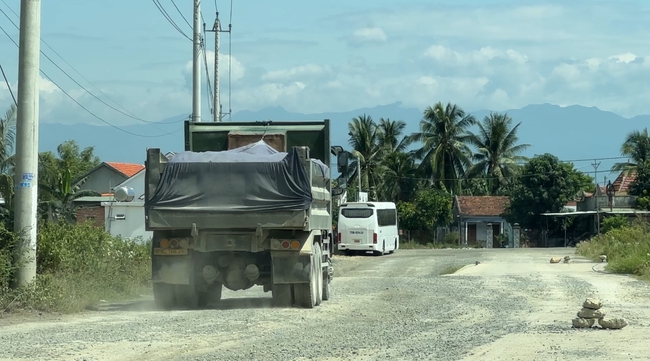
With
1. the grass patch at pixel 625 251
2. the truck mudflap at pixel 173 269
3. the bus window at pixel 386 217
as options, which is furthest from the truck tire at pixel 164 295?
the bus window at pixel 386 217

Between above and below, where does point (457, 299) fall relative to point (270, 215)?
below

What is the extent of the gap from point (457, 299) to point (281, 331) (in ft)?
21.1

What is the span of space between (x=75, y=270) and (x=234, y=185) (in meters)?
4.04

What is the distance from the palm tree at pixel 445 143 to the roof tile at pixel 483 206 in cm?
363

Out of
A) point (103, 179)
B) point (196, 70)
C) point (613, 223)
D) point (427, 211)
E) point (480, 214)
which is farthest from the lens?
point (480, 214)

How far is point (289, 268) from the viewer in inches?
601

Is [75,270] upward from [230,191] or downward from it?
downward

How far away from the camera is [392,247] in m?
52.7

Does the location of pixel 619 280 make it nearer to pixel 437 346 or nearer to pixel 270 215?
pixel 270 215

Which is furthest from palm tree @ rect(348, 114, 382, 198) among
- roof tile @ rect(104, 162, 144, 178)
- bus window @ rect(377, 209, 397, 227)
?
bus window @ rect(377, 209, 397, 227)

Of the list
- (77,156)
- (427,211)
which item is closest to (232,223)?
(427,211)

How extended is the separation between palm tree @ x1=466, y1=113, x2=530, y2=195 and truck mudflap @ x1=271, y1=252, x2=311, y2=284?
60550 mm

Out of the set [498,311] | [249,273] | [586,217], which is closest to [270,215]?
[249,273]

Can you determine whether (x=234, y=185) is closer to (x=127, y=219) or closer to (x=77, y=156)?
(x=127, y=219)
